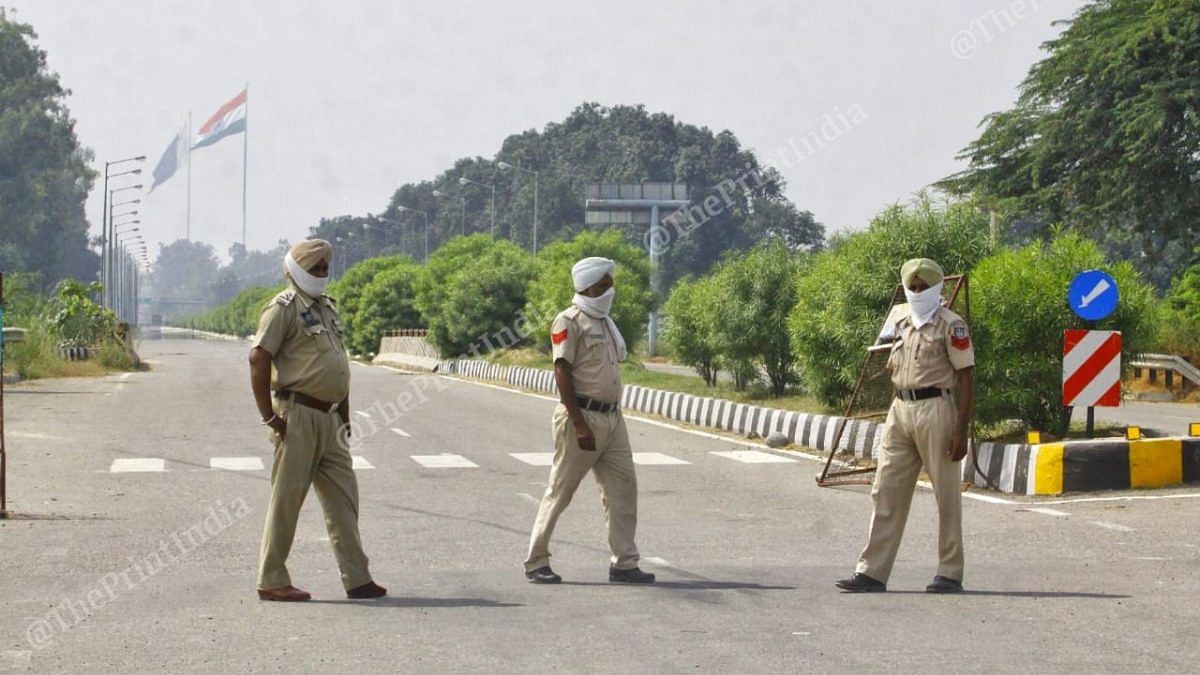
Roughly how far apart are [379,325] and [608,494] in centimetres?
7013

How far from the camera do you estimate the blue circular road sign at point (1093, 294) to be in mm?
15688

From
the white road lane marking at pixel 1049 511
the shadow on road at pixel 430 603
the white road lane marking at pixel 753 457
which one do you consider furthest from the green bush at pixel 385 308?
the shadow on road at pixel 430 603

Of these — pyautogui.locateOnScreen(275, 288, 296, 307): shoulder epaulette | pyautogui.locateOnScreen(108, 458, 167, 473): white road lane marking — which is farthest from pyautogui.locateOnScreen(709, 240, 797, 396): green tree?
pyautogui.locateOnScreen(275, 288, 296, 307): shoulder epaulette

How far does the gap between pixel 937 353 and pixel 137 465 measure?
10.9m

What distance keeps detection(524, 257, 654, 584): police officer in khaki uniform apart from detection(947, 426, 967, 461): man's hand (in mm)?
1853

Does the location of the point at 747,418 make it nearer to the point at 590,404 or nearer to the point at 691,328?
the point at 691,328

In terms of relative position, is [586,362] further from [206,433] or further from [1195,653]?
[206,433]

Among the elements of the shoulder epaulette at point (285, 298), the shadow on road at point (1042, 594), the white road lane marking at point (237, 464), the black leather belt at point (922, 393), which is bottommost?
the white road lane marking at point (237, 464)

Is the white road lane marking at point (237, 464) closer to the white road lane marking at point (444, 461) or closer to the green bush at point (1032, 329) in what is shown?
the white road lane marking at point (444, 461)

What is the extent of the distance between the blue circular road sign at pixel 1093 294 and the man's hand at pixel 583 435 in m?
8.02

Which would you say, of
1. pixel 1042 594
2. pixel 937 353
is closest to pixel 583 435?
pixel 937 353

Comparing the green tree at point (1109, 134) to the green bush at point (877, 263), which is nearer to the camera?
the green bush at point (877, 263)

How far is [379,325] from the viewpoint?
3100 inches

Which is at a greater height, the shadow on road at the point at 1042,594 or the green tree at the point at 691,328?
the green tree at the point at 691,328
